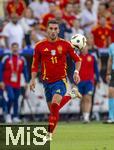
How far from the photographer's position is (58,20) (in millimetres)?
23984

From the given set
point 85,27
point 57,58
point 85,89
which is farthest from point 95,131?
point 85,27

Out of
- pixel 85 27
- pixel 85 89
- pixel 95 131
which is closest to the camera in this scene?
pixel 95 131

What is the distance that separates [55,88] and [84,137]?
1.41 metres

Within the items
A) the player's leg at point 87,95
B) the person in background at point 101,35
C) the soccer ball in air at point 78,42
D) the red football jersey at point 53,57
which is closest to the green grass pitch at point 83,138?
the red football jersey at point 53,57

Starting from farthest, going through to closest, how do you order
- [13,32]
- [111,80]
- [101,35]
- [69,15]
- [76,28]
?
1. [69,15]
2. [101,35]
3. [76,28]
4. [13,32]
5. [111,80]

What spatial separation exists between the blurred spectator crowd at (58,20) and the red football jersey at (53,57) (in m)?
6.89

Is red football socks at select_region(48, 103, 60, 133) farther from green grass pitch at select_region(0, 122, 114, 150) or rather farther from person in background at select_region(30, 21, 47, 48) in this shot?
person in background at select_region(30, 21, 47, 48)

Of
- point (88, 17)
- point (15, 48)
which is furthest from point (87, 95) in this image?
point (88, 17)

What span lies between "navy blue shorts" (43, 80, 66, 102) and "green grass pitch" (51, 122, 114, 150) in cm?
90

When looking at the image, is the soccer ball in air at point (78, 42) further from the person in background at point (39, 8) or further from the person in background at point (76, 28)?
the person in background at point (39, 8)

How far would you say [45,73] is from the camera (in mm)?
16406

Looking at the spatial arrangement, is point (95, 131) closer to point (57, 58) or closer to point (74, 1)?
point (57, 58)

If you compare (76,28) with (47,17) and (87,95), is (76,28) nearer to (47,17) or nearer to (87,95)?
(47,17)

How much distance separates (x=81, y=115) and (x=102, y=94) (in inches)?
36.8
